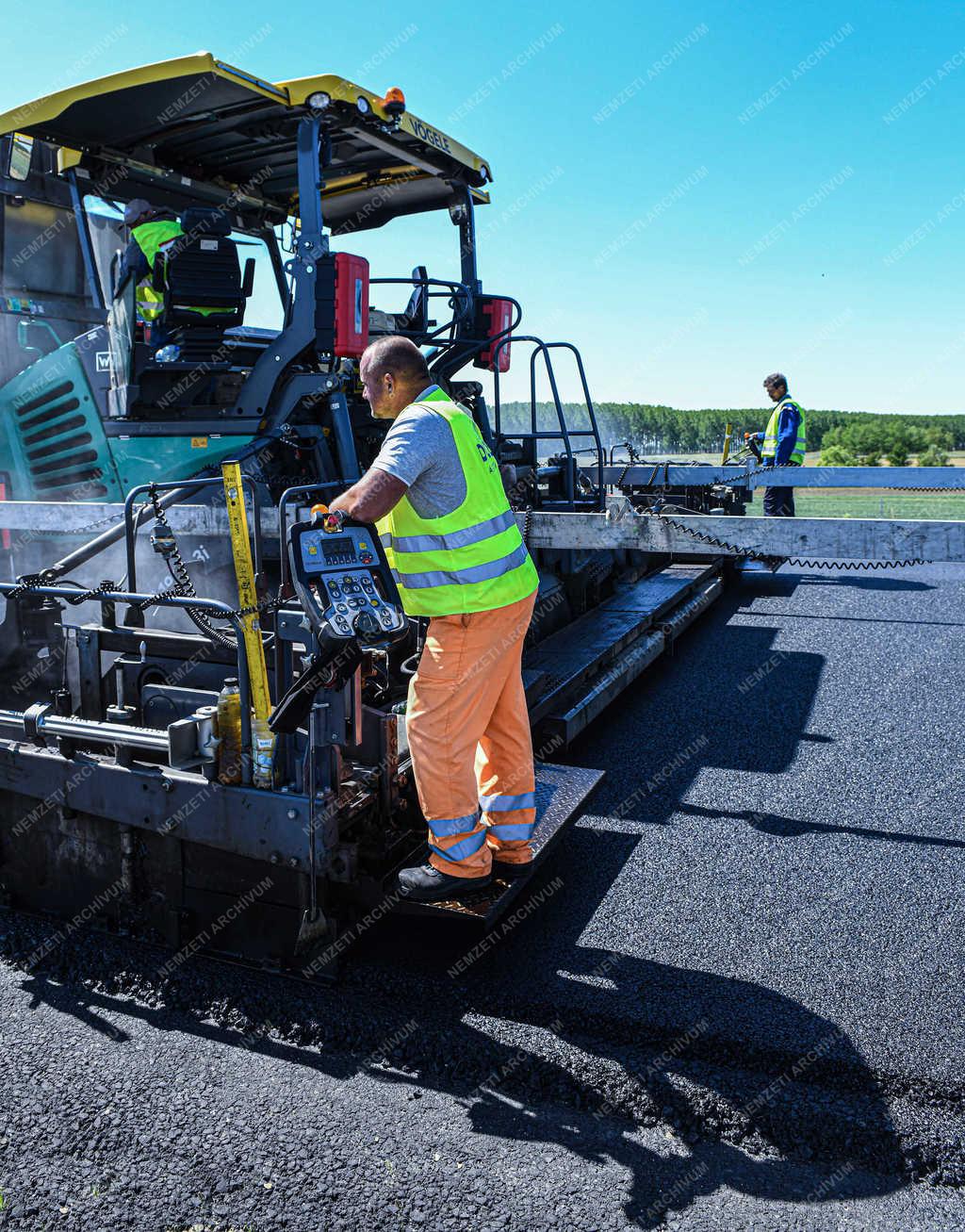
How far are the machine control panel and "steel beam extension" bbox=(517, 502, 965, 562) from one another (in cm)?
169

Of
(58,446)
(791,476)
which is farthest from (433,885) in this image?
(791,476)

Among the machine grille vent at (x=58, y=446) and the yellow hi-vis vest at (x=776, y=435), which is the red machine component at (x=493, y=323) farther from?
the yellow hi-vis vest at (x=776, y=435)

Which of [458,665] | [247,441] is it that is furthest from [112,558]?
[458,665]

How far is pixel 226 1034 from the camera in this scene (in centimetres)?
281

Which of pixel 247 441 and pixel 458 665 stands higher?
pixel 247 441

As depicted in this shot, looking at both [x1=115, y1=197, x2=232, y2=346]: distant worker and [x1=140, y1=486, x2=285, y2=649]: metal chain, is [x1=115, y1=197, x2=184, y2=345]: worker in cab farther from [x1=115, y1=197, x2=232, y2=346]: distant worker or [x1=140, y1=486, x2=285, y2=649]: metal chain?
[x1=140, y1=486, x2=285, y2=649]: metal chain

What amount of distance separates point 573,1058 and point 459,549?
1.43 metres

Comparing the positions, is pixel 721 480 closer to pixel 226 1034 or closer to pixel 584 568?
pixel 584 568

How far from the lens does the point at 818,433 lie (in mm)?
45688

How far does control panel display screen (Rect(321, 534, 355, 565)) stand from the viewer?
2.73 meters

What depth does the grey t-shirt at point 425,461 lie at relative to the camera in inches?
110

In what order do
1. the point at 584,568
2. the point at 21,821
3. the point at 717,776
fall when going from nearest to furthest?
the point at 21,821, the point at 717,776, the point at 584,568

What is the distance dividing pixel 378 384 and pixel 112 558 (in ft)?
8.90

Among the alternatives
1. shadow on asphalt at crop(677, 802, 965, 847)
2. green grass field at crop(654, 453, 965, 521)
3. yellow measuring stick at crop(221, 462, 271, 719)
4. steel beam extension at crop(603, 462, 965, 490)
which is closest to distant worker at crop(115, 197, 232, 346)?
yellow measuring stick at crop(221, 462, 271, 719)
